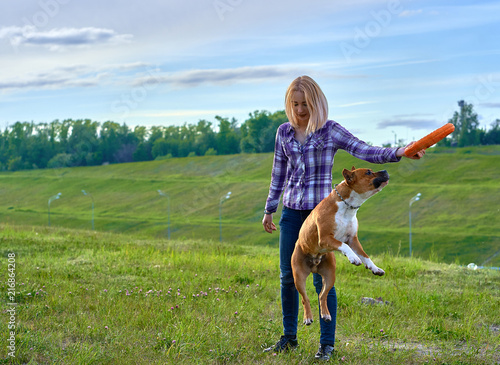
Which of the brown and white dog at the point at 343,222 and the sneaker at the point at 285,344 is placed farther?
the sneaker at the point at 285,344

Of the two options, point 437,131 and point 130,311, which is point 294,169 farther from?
point 130,311

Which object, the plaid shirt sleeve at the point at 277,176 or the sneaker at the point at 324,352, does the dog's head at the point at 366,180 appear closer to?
the plaid shirt sleeve at the point at 277,176

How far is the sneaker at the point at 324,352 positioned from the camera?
4.73 meters

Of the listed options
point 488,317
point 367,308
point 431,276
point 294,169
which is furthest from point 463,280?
point 294,169

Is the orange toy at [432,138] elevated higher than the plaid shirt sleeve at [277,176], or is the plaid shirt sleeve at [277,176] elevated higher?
the orange toy at [432,138]

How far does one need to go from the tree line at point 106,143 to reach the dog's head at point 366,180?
333 ft

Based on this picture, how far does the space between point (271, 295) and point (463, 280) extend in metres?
4.30

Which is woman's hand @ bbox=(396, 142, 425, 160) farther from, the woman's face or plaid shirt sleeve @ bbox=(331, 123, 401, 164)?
the woman's face

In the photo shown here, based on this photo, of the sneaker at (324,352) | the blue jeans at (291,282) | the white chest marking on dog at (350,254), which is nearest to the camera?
the white chest marking on dog at (350,254)

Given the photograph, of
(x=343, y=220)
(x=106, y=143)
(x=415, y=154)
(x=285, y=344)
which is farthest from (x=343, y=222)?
(x=106, y=143)

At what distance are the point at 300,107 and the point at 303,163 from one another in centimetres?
47

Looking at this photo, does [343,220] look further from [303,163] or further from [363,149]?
[303,163]

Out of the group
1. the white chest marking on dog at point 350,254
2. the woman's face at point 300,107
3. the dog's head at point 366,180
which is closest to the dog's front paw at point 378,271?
the white chest marking on dog at point 350,254

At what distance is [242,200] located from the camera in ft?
274
